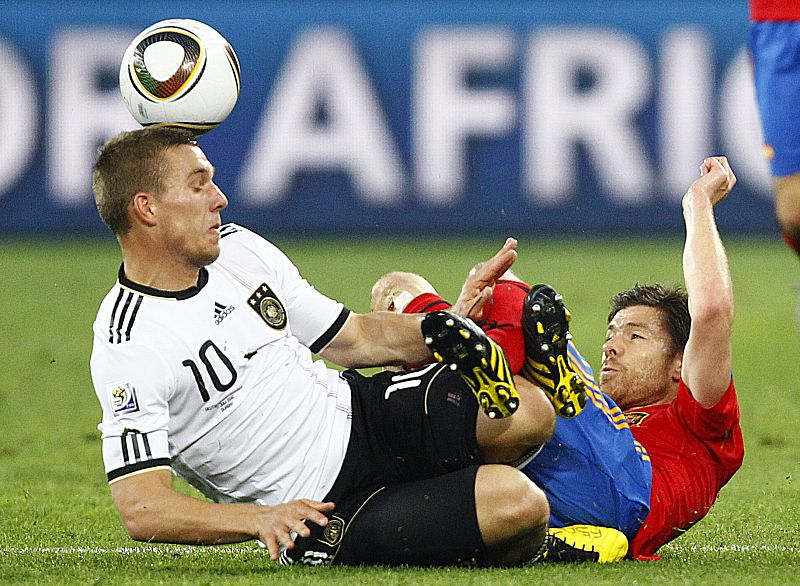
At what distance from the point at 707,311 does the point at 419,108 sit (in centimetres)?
1235

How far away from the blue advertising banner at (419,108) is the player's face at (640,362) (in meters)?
11.3

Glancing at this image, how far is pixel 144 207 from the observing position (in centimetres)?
441

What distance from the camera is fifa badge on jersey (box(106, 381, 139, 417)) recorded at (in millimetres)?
4109

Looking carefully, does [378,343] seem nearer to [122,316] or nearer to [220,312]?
[220,312]

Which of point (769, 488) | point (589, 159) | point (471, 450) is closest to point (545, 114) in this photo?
point (589, 159)

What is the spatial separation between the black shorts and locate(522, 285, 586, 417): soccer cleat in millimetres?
245

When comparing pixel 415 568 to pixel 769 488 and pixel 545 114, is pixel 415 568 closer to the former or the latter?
pixel 769 488

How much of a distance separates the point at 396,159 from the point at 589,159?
210 cm

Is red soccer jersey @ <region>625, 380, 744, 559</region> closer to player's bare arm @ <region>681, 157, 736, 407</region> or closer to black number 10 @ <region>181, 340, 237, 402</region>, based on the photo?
player's bare arm @ <region>681, 157, 736, 407</region>

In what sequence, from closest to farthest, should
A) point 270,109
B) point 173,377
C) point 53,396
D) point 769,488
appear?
point 173,377, point 769,488, point 53,396, point 270,109

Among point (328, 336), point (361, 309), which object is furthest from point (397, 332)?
point (361, 309)

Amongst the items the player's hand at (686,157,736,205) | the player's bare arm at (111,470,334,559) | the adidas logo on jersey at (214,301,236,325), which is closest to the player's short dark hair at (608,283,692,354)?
the player's hand at (686,157,736,205)

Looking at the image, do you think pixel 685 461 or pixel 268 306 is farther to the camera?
pixel 685 461

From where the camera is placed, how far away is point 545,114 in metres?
16.4
